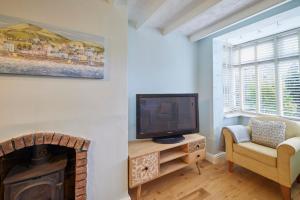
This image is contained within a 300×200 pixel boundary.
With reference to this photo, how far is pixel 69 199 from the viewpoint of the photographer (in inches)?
65.9

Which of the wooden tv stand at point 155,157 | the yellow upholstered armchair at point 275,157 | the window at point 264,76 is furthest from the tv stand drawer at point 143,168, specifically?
the window at point 264,76

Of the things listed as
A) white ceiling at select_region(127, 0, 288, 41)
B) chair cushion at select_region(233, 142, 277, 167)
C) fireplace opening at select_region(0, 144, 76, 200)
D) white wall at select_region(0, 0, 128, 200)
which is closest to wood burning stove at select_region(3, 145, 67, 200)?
fireplace opening at select_region(0, 144, 76, 200)

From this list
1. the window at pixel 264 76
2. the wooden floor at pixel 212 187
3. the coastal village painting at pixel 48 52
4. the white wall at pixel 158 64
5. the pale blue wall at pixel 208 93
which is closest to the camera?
the coastal village painting at pixel 48 52

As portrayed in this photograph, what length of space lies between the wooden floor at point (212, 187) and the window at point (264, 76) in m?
1.31

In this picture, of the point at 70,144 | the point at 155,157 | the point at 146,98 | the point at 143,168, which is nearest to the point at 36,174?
the point at 70,144

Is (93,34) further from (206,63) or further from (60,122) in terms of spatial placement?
(206,63)

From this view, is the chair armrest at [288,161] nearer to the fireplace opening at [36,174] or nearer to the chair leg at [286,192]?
the chair leg at [286,192]

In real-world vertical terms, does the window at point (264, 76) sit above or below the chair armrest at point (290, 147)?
above

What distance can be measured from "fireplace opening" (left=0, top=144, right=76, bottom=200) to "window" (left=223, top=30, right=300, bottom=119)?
3.09 m

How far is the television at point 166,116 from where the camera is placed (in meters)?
2.22

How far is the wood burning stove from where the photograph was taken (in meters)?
1.31

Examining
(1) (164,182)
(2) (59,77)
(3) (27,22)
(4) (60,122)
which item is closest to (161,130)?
(1) (164,182)

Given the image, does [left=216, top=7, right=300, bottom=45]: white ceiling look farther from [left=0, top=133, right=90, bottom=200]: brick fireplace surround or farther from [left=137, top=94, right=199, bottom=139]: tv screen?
[left=0, top=133, right=90, bottom=200]: brick fireplace surround

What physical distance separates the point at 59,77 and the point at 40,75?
0.48ft
